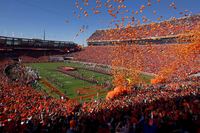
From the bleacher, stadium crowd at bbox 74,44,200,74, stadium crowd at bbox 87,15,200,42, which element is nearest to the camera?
stadium crowd at bbox 74,44,200,74

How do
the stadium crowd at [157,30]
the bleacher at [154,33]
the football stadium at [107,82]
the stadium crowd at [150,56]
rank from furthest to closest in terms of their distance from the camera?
the stadium crowd at [157,30] < the bleacher at [154,33] < the stadium crowd at [150,56] < the football stadium at [107,82]

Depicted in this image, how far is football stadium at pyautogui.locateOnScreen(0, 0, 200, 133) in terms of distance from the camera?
24.0ft

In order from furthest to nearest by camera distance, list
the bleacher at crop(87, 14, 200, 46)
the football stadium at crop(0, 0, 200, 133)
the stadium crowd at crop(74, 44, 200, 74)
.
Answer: the bleacher at crop(87, 14, 200, 46), the stadium crowd at crop(74, 44, 200, 74), the football stadium at crop(0, 0, 200, 133)

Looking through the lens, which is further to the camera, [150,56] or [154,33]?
[154,33]

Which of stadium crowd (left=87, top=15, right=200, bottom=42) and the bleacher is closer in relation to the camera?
the bleacher

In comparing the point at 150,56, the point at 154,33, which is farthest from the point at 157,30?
the point at 150,56

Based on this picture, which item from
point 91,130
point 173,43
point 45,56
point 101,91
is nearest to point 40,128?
point 91,130

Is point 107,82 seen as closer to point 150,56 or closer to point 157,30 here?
point 150,56

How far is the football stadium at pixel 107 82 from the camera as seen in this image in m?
7.32

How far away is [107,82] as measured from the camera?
3434cm

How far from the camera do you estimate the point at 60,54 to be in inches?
2933

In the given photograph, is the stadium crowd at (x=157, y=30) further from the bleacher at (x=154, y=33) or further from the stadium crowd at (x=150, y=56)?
the stadium crowd at (x=150, y=56)

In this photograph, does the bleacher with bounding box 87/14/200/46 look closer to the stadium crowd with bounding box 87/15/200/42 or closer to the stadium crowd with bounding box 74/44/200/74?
the stadium crowd with bounding box 87/15/200/42

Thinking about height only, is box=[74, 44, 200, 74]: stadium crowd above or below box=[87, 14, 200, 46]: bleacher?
below
